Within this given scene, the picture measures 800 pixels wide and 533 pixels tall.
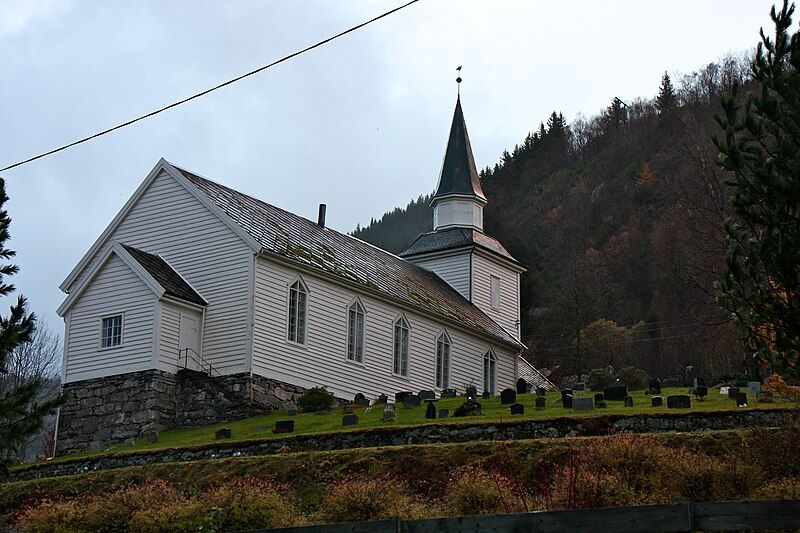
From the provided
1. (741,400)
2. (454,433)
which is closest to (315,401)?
(454,433)

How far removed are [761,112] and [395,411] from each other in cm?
1865

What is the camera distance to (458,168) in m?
57.8

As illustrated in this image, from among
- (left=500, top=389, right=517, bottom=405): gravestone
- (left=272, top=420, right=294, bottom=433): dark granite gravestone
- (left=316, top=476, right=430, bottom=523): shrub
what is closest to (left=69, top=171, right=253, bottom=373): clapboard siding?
(left=272, top=420, right=294, bottom=433): dark granite gravestone

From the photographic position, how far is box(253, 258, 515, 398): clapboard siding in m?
37.2

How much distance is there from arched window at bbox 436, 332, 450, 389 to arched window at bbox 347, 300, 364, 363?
4.96 metres

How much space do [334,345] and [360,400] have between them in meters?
2.90

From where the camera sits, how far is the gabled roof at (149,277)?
119 ft

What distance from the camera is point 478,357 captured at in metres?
48.1

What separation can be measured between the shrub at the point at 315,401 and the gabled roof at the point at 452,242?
725 inches

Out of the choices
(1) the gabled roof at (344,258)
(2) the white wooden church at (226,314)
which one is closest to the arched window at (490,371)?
(1) the gabled roof at (344,258)

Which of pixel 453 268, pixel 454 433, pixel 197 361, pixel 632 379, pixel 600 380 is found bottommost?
pixel 454 433

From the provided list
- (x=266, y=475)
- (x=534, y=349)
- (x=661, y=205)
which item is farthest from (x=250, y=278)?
(x=661, y=205)

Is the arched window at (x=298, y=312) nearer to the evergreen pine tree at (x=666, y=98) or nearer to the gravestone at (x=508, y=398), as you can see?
the gravestone at (x=508, y=398)

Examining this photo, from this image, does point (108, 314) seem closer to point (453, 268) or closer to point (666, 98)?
point (453, 268)
